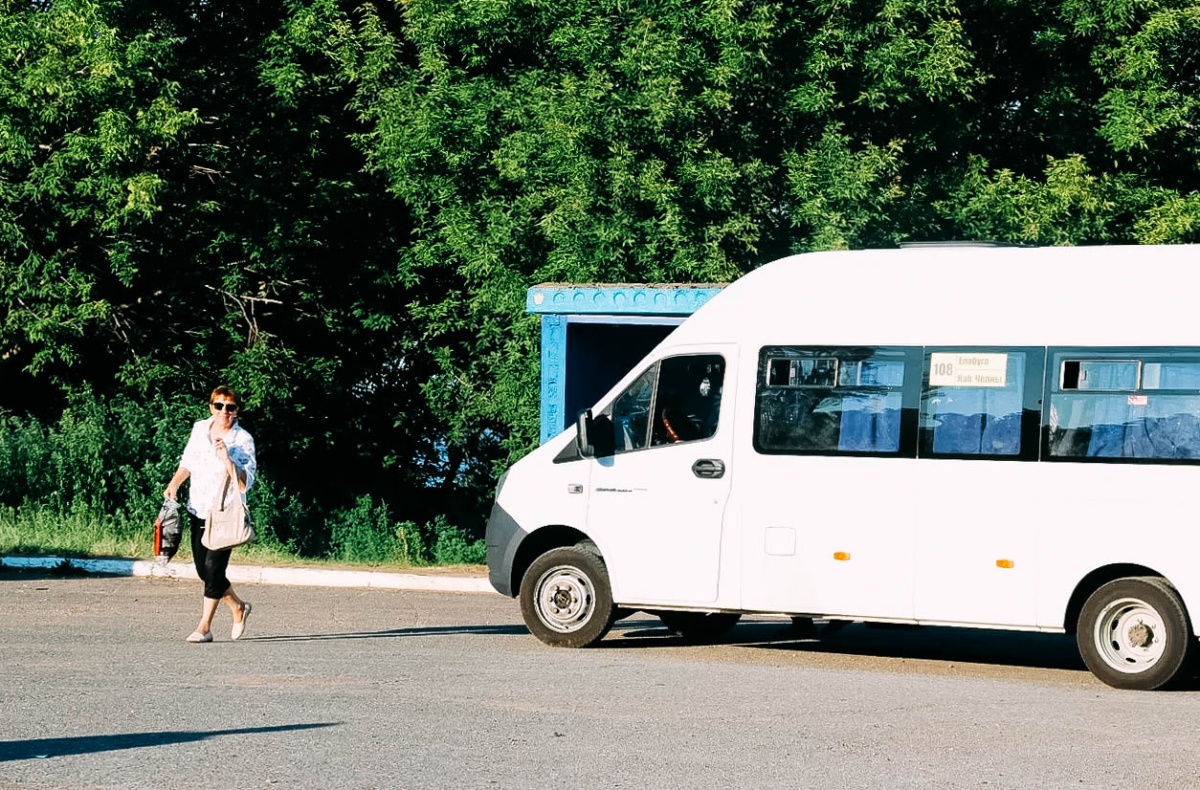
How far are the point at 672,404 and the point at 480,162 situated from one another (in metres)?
11.5

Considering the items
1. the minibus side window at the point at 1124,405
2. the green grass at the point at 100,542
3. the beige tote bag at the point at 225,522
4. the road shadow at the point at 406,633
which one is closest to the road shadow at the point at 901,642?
the road shadow at the point at 406,633

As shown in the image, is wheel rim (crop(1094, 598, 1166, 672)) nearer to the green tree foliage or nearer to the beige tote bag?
the beige tote bag

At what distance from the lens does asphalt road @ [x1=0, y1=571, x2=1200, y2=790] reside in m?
7.81

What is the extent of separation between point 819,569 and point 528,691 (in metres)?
2.61

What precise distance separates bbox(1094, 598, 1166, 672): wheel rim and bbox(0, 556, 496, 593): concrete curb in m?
7.21

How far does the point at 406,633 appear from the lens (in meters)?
13.5

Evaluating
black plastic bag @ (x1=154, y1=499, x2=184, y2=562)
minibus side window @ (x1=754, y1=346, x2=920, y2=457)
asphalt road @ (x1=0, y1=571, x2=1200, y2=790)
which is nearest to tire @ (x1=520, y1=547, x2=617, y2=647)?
asphalt road @ (x1=0, y1=571, x2=1200, y2=790)

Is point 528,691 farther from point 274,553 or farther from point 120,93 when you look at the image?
point 120,93

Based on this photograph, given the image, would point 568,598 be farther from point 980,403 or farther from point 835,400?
point 980,403

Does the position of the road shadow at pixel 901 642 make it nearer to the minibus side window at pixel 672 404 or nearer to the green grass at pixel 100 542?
the minibus side window at pixel 672 404

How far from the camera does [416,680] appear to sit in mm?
10648

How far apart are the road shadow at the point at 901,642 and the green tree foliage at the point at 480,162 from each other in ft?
25.0

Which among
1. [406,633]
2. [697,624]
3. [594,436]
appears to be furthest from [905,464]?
[406,633]

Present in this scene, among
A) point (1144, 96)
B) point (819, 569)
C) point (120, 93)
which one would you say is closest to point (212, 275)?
point (120, 93)
